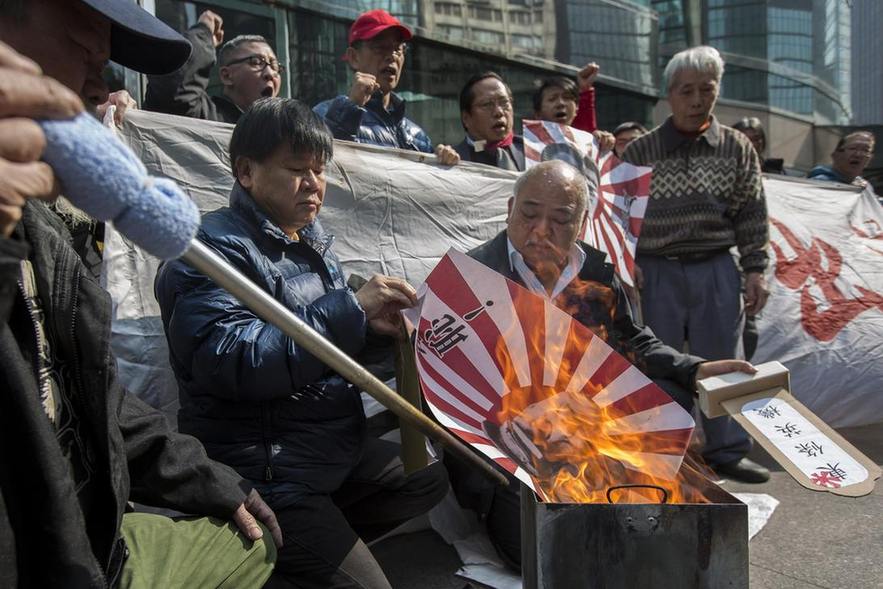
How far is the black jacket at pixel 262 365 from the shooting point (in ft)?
6.75

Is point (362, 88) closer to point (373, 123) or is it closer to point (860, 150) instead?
point (373, 123)

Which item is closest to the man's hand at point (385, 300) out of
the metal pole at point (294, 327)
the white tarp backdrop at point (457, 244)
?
the metal pole at point (294, 327)

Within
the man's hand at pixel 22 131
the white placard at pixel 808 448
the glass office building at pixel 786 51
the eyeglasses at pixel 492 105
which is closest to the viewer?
the man's hand at pixel 22 131

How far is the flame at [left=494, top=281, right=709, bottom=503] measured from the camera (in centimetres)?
192

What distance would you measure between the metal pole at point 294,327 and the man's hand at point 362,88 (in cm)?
221

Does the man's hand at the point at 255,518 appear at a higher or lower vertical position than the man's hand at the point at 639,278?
lower

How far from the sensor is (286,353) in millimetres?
2041

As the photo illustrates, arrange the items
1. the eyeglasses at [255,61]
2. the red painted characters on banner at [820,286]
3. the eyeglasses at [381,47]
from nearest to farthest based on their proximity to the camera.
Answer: the eyeglasses at [255,61], the eyeglasses at [381,47], the red painted characters on banner at [820,286]

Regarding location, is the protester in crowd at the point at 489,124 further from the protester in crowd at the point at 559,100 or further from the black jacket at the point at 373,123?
the protester in crowd at the point at 559,100

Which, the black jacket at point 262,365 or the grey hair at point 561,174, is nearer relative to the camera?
the black jacket at point 262,365

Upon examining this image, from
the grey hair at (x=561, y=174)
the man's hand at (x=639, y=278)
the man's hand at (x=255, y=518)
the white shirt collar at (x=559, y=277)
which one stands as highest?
the grey hair at (x=561, y=174)

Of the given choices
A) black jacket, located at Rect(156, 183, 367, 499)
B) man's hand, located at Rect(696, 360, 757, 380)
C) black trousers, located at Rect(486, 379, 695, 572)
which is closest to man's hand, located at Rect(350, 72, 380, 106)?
black jacket, located at Rect(156, 183, 367, 499)

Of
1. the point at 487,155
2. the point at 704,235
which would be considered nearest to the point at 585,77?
the point at 487,155

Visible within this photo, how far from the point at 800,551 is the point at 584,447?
5.53 feet
